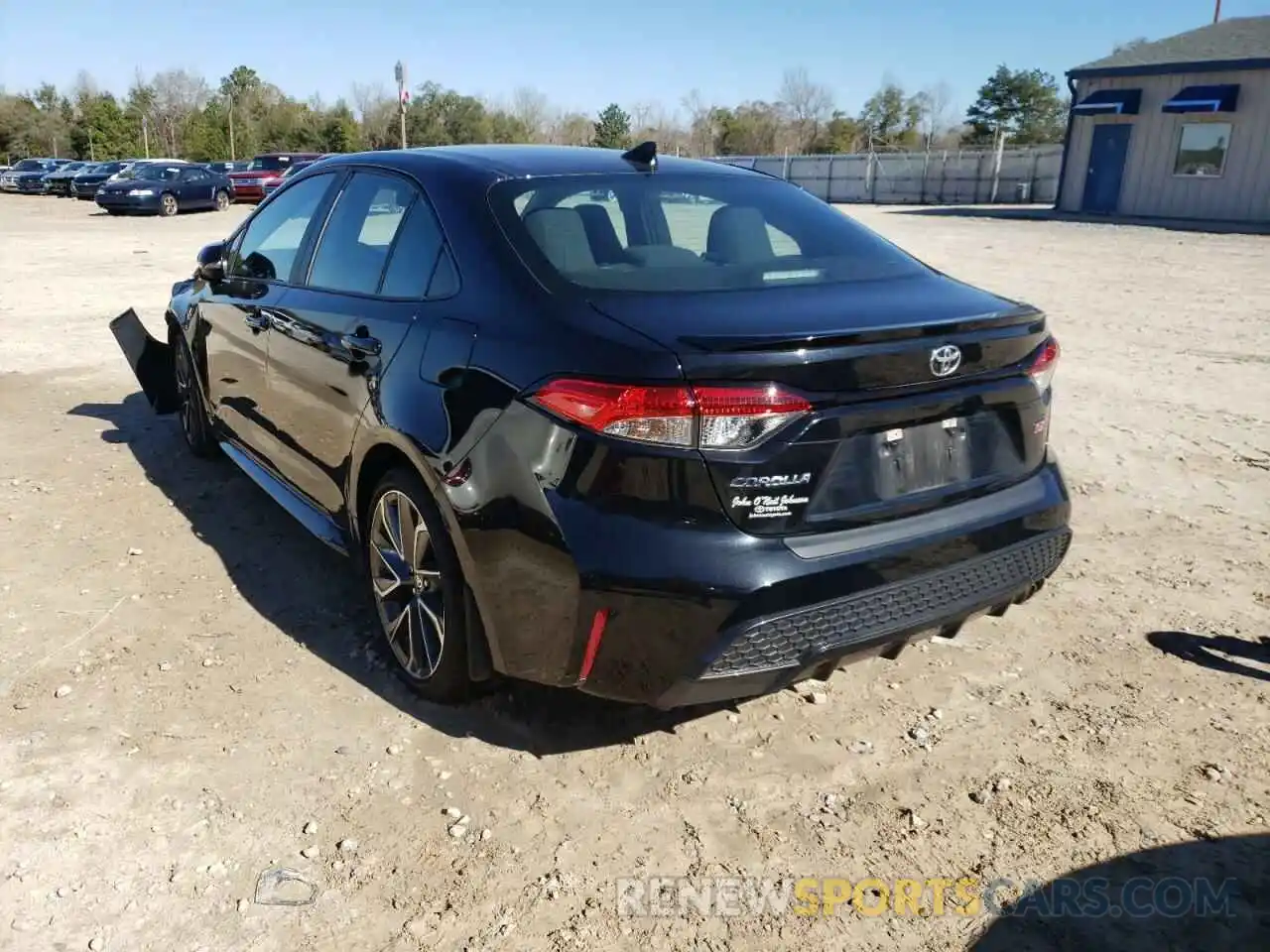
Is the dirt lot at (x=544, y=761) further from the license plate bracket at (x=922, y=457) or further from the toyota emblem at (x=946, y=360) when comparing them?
the toyota emblem at (x=946, y=360)

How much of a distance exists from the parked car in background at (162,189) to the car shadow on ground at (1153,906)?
100ft

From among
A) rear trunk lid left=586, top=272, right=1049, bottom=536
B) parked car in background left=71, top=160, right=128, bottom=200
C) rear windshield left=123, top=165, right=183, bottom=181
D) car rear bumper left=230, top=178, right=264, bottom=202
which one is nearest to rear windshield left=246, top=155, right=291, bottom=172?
car rear bumper left=230, top=178, right=264, bottom=202

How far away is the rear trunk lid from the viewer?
240cm

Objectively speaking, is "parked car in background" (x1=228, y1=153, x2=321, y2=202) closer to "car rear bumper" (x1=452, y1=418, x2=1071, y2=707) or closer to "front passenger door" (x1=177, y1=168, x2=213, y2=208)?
"front passenger door" (x1=177, y1=168, x2=213, y2=208)

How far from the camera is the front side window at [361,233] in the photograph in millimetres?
3445

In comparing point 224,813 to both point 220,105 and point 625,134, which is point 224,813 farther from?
point 220,105

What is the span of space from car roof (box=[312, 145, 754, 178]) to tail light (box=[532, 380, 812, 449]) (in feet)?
4.02

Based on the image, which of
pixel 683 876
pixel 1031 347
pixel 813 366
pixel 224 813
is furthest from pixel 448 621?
pixel 1031 347

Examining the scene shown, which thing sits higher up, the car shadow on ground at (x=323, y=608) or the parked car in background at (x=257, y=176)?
the parked car in background at (x=257, y=176)

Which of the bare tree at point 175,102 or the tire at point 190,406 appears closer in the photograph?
the tire at point 190,406

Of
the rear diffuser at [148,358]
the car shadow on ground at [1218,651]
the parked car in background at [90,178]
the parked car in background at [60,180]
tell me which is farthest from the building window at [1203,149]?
the parked car in background at [60,180]

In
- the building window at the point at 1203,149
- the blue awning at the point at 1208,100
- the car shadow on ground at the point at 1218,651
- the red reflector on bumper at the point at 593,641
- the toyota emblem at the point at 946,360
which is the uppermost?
the blue awning at the point at 1208,100

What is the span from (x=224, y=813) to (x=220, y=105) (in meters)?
82.7

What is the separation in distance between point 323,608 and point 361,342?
1240mm
